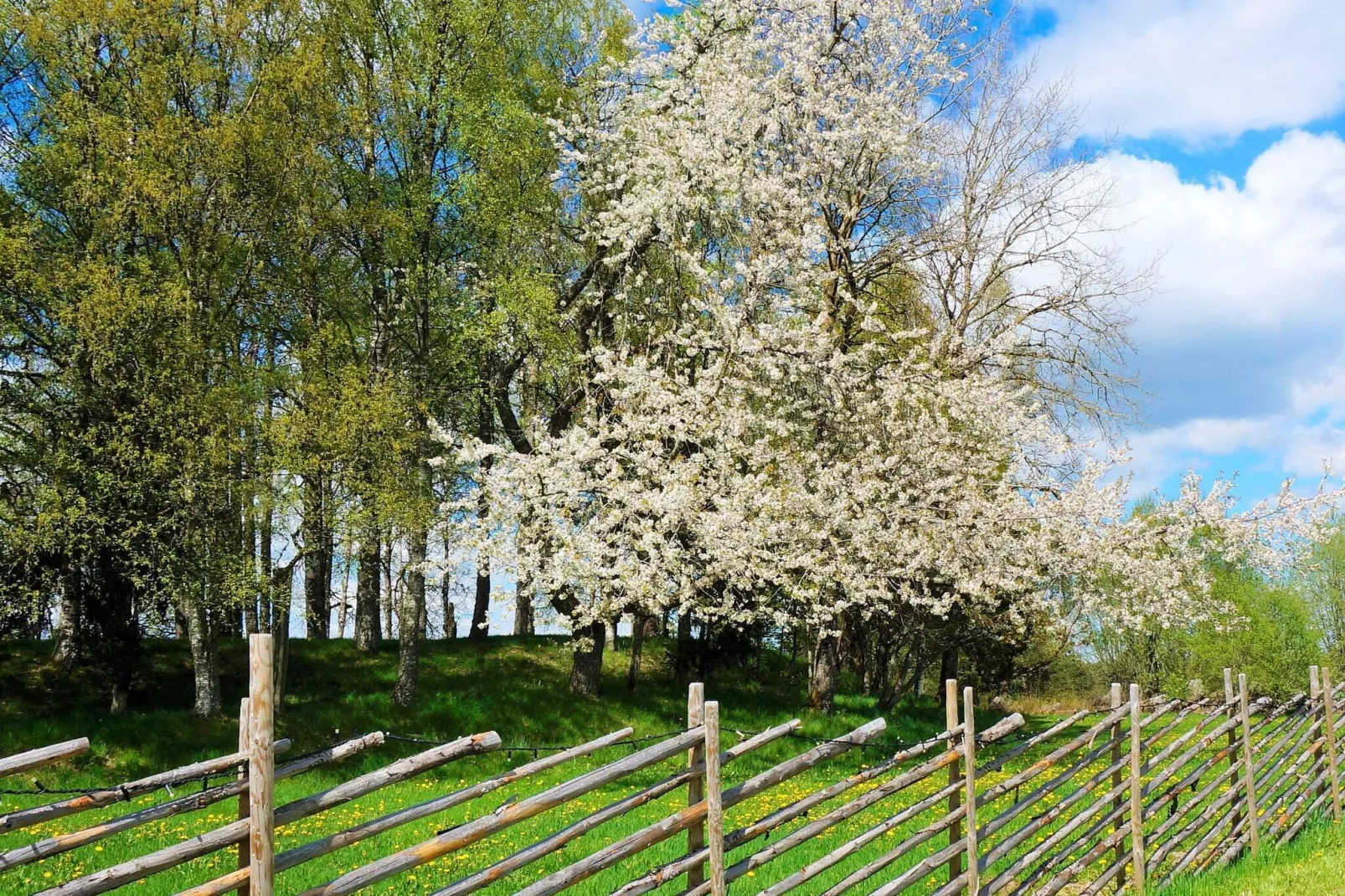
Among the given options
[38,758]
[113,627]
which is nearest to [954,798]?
[38,758]

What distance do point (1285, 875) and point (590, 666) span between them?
12.0m

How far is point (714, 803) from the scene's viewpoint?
5.19 m

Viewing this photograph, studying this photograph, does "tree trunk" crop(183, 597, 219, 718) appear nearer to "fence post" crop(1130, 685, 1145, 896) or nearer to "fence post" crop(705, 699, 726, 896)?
"fence post" crop(705, 699, 726, 896)

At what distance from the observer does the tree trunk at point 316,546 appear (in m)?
15.3

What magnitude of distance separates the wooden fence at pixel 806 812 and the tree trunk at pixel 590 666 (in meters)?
5.88

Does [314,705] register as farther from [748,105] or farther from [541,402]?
[748,105]

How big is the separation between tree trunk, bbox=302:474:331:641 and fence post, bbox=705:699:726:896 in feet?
35.2

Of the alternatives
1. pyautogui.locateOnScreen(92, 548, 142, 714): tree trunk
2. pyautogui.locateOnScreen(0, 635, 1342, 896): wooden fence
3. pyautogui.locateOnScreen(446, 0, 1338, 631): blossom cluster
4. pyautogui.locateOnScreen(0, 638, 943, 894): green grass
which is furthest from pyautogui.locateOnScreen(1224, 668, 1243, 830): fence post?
pyautogui.locateOnScreen(92, 548, 142, 714): tree trunk

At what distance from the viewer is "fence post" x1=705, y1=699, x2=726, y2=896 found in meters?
5.19

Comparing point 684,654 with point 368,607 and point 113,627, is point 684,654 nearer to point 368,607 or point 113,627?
point 368,607

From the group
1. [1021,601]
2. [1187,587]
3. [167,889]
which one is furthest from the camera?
[1187,587]

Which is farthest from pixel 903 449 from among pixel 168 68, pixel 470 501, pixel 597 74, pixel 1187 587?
pixel 168 68

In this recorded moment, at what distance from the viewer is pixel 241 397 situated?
15156 mm

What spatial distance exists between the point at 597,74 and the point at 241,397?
9014mm
